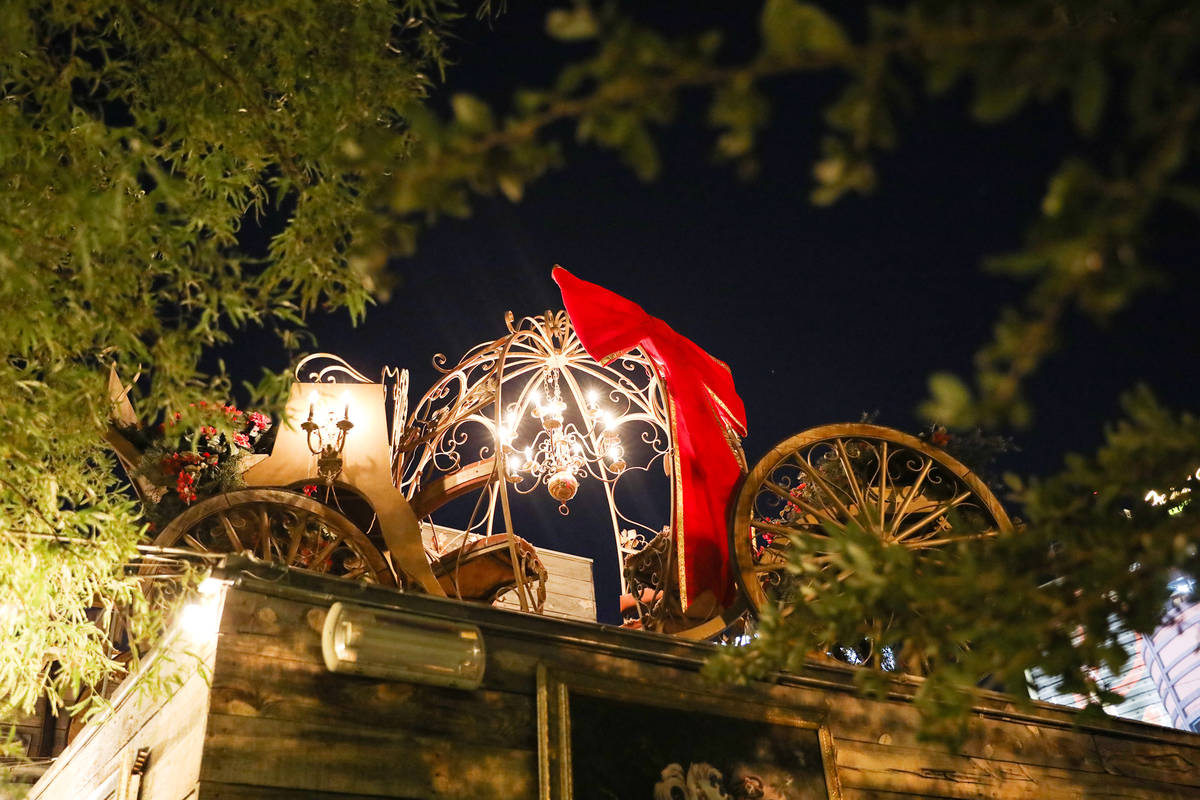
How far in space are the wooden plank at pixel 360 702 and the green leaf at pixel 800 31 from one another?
2.44 meters

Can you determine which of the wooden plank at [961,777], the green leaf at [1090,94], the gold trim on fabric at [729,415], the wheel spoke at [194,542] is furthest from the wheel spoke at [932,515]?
the green leaf at [1090,94]

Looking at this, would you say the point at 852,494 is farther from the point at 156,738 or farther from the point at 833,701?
the point at 156,738

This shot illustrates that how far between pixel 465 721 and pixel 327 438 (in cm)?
169

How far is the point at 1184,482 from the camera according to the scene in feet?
6.25

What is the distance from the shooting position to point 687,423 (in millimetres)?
4523

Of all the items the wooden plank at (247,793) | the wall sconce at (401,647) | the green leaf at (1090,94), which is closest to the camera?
the green leaf at (1090,94)

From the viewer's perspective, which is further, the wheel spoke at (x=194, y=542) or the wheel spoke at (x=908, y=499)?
the wheel spoke at (x=908, y=499)

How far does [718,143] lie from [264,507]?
3240 millimetres

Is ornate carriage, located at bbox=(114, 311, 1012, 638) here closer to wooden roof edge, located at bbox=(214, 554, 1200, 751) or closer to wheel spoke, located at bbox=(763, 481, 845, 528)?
wheel spoke, located at bbox=(763, 481, 845, 528)

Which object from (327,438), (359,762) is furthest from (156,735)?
(327,438)

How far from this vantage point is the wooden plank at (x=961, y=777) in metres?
3.68

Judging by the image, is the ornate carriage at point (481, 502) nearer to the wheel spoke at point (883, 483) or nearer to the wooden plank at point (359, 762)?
the wheel spoke at point (883, 483)

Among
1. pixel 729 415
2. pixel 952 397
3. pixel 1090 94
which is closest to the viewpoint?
pixel 1090 94

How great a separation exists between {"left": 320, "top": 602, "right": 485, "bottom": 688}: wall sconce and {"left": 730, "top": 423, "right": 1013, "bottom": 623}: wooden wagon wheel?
1.39 metres
